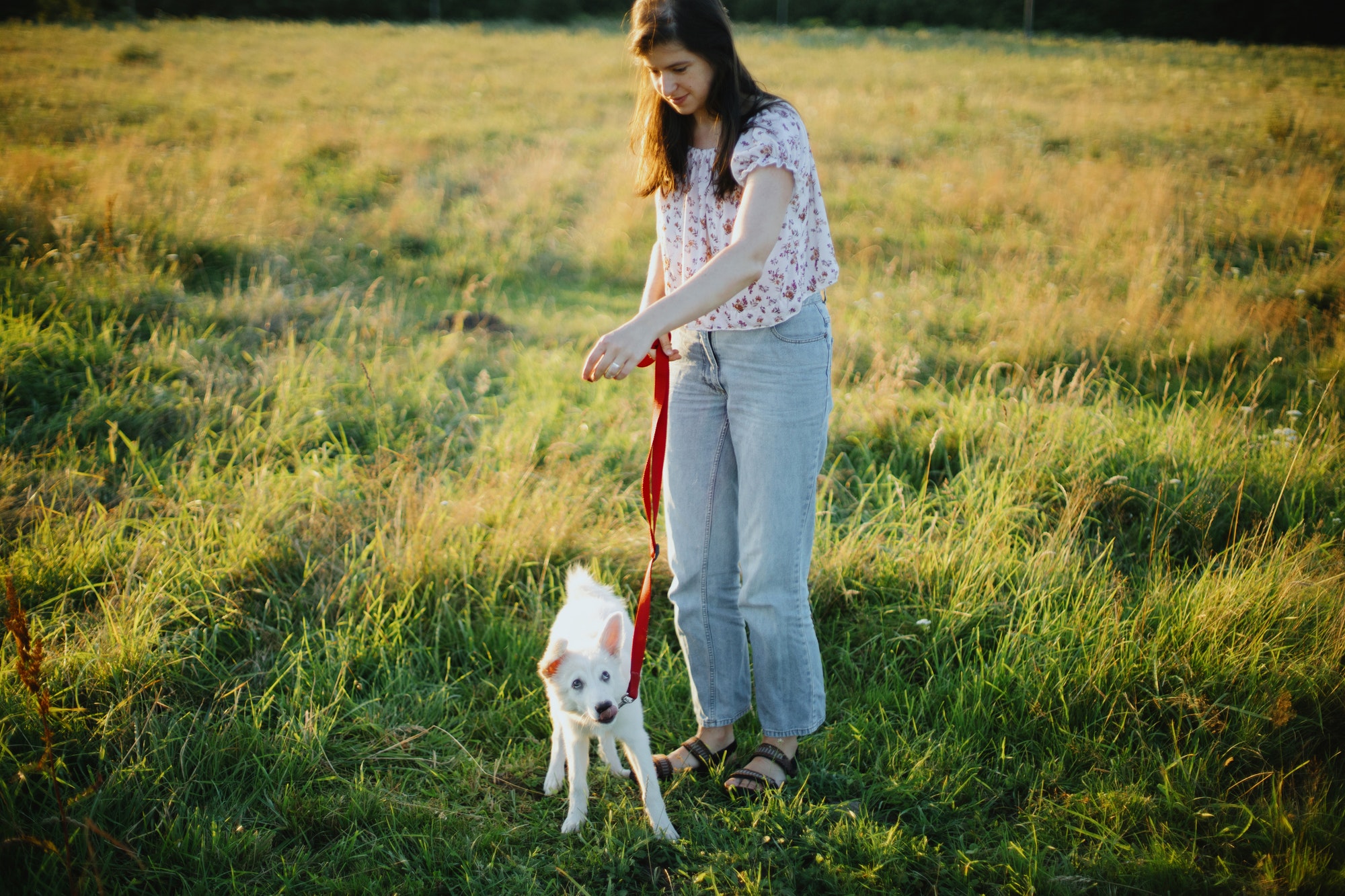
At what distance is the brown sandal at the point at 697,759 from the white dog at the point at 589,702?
15 centimetres

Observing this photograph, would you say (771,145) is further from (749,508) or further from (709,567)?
(709,567)

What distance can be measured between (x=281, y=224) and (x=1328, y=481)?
780cm

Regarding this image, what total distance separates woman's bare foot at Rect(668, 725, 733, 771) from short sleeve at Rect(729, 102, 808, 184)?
174cm

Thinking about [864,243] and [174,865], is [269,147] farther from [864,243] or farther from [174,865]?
[174,865]

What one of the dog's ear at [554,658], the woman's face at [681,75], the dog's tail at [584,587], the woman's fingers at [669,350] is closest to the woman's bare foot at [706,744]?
the dog's tail at [584,587]

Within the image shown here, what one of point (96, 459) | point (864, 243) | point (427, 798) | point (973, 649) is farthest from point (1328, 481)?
point (96, 459)

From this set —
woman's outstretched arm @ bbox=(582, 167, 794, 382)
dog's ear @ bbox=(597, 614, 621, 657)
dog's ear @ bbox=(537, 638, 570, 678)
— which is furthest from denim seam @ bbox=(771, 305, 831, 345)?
dog's ear @ bbox=(537, 638, 570, 678)

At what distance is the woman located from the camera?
195 centimetres

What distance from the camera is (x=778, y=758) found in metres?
2.46

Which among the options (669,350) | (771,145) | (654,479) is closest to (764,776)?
(654,479)

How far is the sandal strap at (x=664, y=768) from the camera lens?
250 cm

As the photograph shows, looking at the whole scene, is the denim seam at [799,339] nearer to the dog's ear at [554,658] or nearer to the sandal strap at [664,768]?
the dog's ear at [554,658]

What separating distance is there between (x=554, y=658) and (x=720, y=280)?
1.10m

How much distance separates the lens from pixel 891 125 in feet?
38.8
